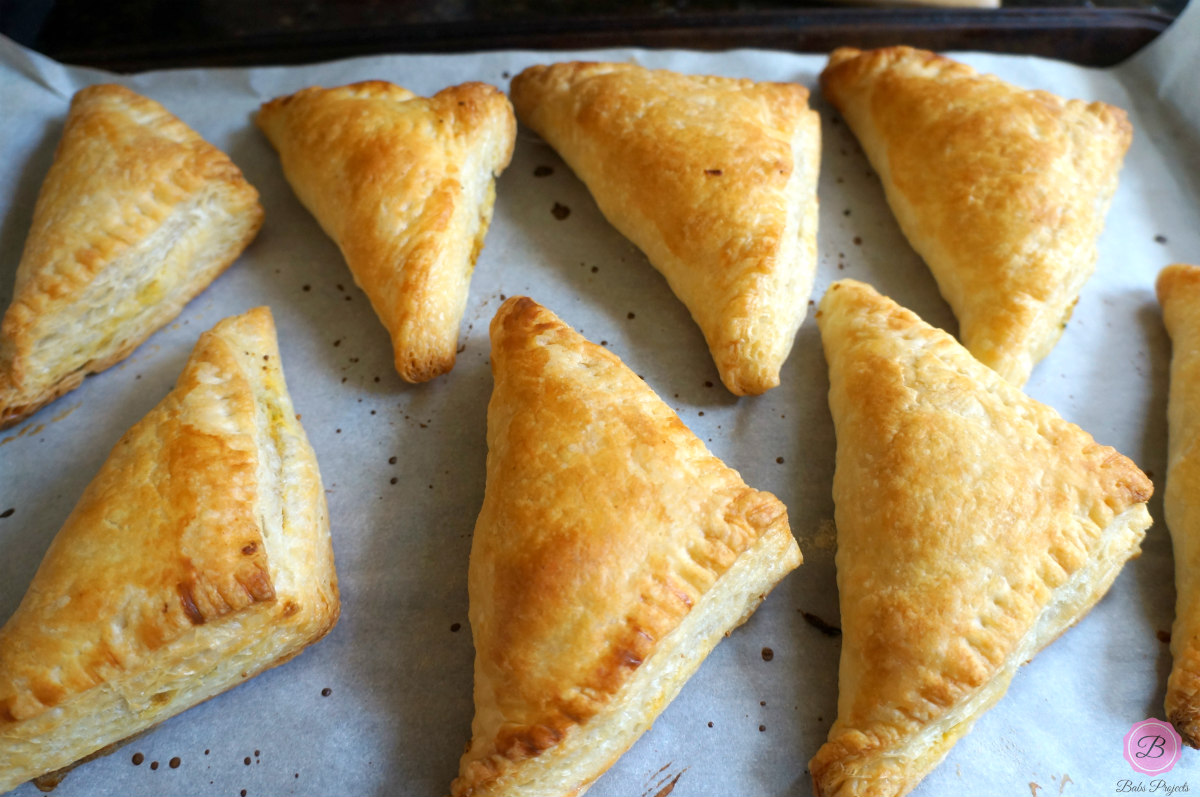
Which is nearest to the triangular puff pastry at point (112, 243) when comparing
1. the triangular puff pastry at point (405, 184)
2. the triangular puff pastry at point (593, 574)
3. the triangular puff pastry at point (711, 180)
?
the triangular puff pastry at point (405, 184)

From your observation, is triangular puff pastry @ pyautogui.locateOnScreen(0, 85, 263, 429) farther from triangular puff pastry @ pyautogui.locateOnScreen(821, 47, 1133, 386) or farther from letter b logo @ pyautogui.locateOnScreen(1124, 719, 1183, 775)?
letter b logo @ pyautogui.locateOnScreen(1124, 719, 1183, 775)

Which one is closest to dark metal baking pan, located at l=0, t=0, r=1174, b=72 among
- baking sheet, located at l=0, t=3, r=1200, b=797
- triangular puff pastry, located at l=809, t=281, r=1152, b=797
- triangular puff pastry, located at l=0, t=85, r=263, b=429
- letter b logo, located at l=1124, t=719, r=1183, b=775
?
baking sheet, located at l=0, t=3, r=1200, b=797

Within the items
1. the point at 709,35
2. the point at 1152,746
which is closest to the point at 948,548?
the point at 1152,746

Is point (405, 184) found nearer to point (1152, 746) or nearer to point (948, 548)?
point (948, 548)

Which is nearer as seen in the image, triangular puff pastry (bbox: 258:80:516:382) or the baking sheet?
the baking sheet

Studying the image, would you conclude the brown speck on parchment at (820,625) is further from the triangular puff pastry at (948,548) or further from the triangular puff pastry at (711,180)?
the triangular puff pastry at (711,180)
